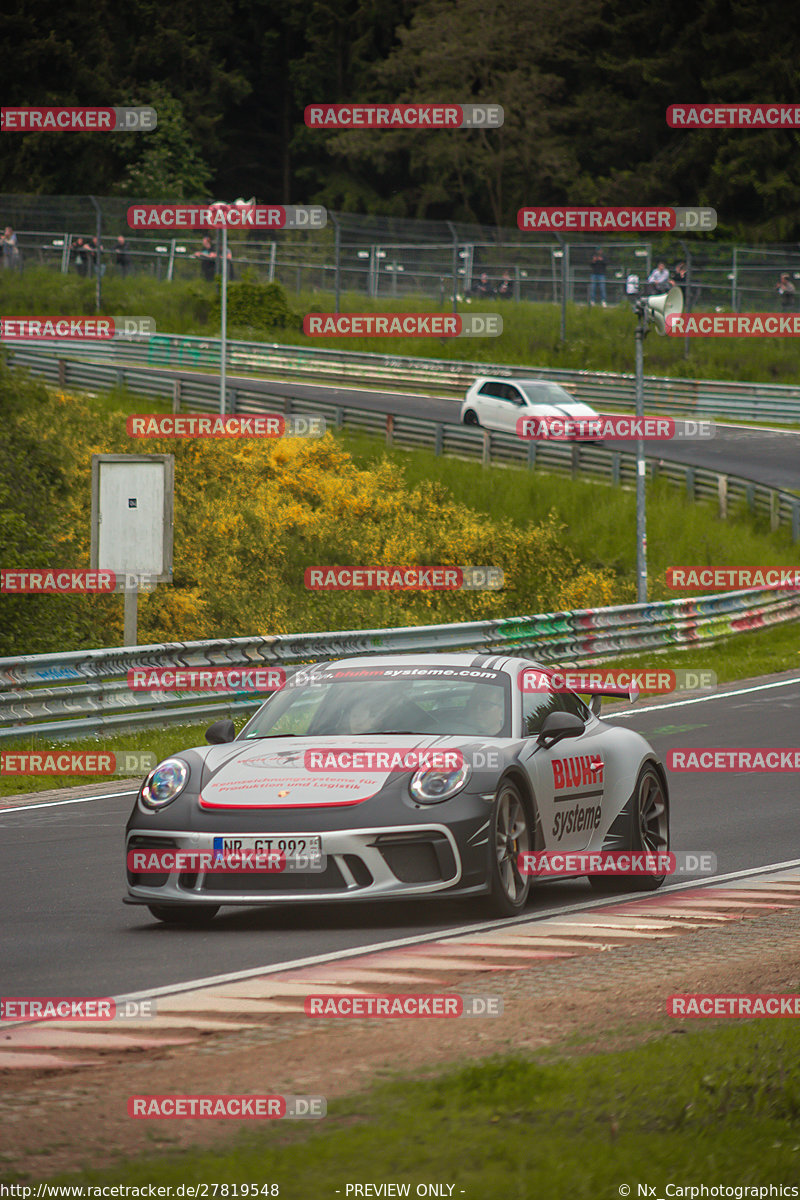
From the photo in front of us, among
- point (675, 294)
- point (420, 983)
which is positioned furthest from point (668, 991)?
point (675, 294)

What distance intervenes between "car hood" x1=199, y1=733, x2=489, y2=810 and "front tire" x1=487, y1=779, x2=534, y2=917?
35cm

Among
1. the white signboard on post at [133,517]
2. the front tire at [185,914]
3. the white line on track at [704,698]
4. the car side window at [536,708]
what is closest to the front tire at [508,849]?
the car side window at [536,708]

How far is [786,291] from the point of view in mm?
50250

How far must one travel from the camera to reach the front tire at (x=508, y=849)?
29.4ft

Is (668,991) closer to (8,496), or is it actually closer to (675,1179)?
(675,1179)

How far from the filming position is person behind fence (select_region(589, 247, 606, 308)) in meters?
52.5

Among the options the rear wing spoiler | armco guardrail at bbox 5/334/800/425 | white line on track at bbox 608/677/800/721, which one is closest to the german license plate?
the rear wing spoiler

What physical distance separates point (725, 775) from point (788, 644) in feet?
47.9

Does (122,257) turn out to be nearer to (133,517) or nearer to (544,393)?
(544,393)

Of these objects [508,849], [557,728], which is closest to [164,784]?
[508,849]

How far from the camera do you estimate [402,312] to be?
5234 cm

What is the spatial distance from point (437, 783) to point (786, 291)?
143 ft

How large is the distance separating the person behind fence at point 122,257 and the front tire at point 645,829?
44138 mm

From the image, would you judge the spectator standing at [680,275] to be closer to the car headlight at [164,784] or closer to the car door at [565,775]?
the car door at [565,775]
